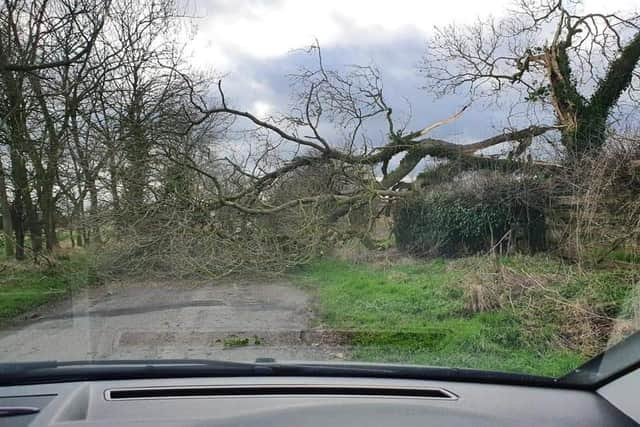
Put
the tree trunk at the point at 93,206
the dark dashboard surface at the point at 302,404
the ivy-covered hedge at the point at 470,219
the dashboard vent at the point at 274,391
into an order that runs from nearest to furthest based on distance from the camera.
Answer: the dark dashboard surface at the point at 302,404 < the dashboard vent at the point at 274,391 < the ivy-covered hedge at the point at 470,219 < the tree trunk at the point at 93,206

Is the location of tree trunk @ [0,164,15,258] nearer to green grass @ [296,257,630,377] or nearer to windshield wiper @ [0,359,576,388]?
green grass @ [296,257,630,377]

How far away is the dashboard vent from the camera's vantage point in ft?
8.54

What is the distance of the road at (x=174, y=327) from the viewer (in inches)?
206

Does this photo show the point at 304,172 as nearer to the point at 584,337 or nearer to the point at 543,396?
the point at 584,337

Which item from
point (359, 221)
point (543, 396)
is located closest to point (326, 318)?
point (543, 396)

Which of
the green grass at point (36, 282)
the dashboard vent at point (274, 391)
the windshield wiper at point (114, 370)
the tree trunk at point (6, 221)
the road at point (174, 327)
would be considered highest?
the tree trunk at point (6, 221)

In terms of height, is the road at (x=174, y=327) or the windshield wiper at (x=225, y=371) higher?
Answer: the windshield wiper at (x=225, y=371)

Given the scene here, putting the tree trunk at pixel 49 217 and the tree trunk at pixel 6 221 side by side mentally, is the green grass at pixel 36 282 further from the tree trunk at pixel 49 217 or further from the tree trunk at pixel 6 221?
the tree trunk at pixel 49 217

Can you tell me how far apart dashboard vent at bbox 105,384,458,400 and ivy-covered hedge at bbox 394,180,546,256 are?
867 centimetres

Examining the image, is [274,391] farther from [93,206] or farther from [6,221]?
[6,221]

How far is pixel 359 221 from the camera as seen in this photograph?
13.0 m

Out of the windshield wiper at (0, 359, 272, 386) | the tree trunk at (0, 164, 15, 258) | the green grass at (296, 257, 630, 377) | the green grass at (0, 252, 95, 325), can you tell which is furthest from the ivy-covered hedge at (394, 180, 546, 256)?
the windshield wiper at (0, 359, 272, 386)

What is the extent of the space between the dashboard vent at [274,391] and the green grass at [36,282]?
6.18m

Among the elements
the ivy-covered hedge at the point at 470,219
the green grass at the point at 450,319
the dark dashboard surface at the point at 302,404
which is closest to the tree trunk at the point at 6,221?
the green grass at the point at 450,319
